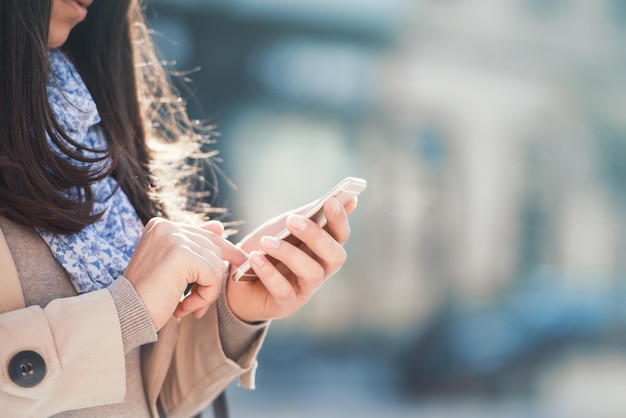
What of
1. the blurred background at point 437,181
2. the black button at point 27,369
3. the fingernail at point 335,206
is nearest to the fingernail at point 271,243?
the fingernail at point 335,206

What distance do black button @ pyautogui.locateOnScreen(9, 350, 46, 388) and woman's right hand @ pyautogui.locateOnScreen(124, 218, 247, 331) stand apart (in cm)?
17

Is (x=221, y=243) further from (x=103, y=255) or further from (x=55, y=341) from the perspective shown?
(x=55, y=341)

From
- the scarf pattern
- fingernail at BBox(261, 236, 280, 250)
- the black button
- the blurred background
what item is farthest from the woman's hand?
the blurred background

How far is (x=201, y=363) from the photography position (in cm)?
165

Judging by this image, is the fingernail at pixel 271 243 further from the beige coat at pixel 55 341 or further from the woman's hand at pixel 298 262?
the beige coat at pixel 55 341

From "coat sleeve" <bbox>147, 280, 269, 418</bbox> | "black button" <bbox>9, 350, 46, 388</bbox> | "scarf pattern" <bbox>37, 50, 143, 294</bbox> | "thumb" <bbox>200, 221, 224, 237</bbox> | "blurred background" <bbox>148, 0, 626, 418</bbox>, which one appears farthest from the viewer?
"blurred background" <bbox>148, 0, 626, 418</bbox>

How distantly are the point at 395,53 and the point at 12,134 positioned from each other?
14.4m

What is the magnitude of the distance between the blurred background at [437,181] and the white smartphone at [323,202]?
8385 mm

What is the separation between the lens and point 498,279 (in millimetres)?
15758

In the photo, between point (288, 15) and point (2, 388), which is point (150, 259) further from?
point (288, 15)

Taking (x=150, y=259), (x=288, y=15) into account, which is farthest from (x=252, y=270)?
(x=288, y=15)

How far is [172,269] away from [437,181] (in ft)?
46.6

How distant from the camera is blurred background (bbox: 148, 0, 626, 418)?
11.8m

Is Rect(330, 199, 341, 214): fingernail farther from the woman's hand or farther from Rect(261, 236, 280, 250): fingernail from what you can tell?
Rect(261, 236, 280, 250): fingernail
